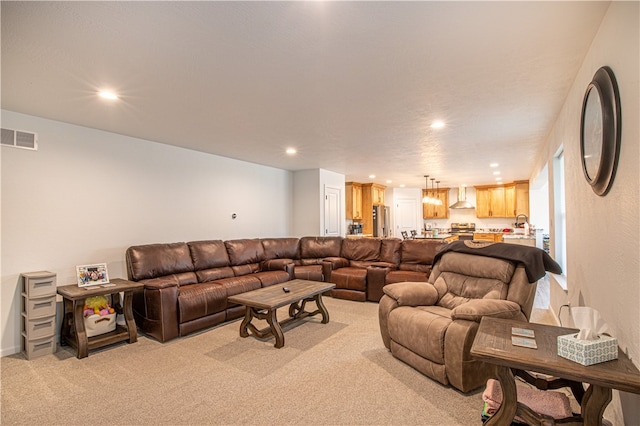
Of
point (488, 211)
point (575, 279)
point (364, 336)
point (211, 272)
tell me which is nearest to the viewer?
point (575, 279)

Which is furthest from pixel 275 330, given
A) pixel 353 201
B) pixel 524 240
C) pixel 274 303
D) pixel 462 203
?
pixel 462 203

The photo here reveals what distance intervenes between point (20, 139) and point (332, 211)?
531 centimetres

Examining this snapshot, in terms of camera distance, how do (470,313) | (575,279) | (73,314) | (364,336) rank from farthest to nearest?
(364,336) < (73,314) < (575,279) < (470,313)

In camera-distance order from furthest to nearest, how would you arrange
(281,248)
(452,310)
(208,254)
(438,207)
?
(438,207)
(281,248)
(208,254)
(452,310)

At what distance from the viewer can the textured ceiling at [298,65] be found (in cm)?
162

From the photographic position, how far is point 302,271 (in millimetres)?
5309

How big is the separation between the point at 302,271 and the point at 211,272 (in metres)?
1.57

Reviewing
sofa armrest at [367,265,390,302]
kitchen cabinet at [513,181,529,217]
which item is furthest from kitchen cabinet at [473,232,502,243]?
sofa armrest at [367,265,390,302]

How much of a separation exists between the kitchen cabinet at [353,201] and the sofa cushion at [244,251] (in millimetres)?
3517

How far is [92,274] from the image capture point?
11.2 feet

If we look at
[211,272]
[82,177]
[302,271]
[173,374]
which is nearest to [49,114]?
[82,177]

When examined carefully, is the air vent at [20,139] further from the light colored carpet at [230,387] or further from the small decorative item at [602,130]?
the small decorative item at [602,130]

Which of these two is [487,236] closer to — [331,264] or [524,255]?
[331,264]

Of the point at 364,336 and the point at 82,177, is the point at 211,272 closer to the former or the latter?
the point at 82,177
